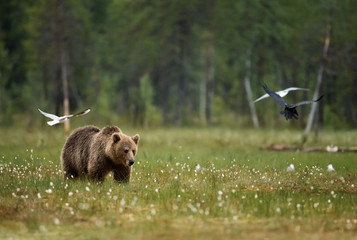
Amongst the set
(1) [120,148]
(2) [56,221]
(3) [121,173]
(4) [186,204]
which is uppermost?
(1) [120,148]

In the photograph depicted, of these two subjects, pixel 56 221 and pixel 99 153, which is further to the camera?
pixel 99 153

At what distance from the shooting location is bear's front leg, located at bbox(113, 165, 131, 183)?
34.8 feet

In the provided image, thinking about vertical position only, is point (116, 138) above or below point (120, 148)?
above

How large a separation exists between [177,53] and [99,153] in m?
36.6

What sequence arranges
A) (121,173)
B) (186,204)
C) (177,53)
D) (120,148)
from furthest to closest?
(177,53) < (121,173) < (120,148) < (186,204)

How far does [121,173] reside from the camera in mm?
10586

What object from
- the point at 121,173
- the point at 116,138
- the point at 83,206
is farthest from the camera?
the point at 121,173

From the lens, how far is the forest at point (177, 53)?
34625 mm

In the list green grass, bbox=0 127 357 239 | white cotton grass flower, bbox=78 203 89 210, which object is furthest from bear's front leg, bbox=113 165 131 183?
white cotton grass flower, bbox=78 203 89 210

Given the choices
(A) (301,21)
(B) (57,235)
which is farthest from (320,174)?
(A) (301,21)

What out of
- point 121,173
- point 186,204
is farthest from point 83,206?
point 121,173

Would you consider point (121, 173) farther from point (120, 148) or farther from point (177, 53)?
point (177, 53)

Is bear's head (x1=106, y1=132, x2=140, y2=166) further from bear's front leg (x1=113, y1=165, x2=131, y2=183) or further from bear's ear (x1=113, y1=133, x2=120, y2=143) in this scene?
bear's front leg (x1=113, y1=165, x2=131, y2=183)

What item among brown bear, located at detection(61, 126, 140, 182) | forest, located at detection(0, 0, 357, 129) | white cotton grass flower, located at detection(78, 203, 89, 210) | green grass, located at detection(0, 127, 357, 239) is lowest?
green grass, located at detection(0, 127, 357, 239)
